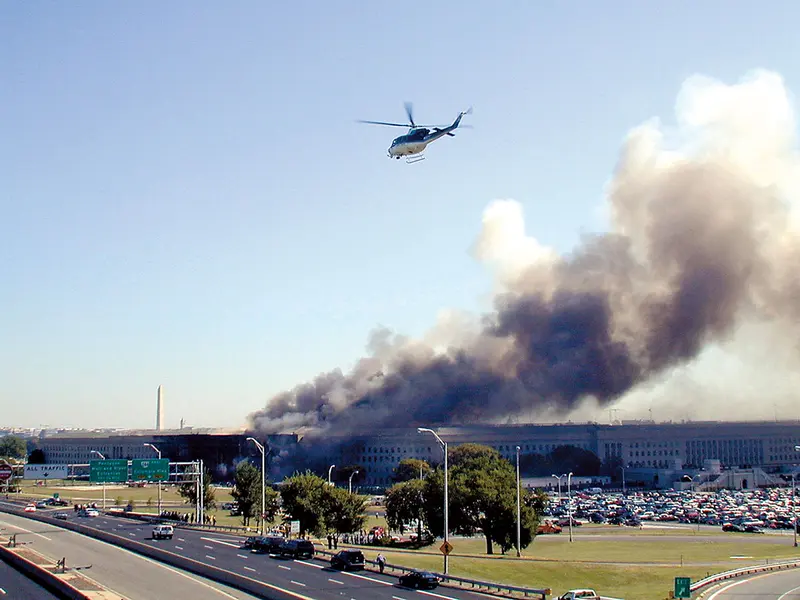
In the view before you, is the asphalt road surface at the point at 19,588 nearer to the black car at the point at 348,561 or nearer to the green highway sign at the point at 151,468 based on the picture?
the black car at the point at 348,561

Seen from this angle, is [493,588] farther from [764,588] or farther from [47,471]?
[47,471]

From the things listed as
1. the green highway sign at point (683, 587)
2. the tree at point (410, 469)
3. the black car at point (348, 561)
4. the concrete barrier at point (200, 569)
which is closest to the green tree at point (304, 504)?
the concrete barrier at point (200, 569)

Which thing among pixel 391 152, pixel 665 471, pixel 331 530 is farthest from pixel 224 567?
pixel 665 471

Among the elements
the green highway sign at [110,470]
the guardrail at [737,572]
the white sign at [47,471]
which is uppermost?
the green highway sign at [110,470]

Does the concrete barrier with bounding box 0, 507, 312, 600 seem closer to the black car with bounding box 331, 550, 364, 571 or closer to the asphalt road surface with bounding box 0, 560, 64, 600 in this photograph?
the black car with bounding box 331, 550, 364, 571

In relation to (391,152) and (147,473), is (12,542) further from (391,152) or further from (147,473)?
(391,152)

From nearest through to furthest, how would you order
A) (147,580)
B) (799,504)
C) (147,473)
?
(147,580) < (147,473) < (799,504)
